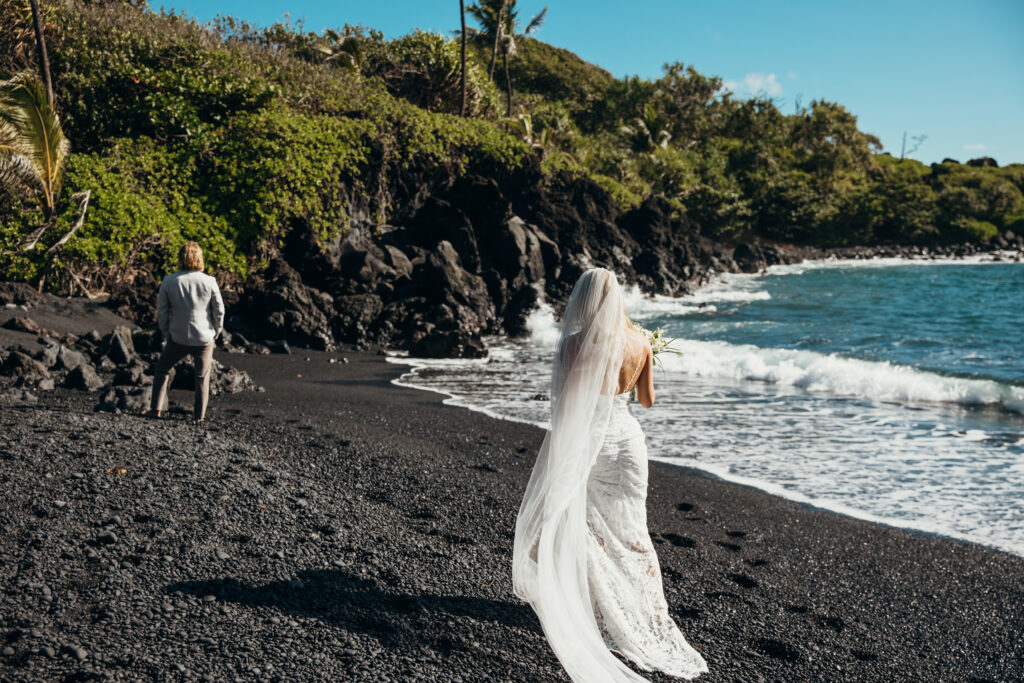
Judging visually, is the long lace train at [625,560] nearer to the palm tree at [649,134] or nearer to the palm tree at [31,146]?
the palm tree at [31,146]

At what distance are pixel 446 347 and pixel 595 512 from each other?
11386 mm

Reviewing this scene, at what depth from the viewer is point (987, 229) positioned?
65.8 m

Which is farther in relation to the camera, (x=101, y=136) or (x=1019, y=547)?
(x=101, y=136)

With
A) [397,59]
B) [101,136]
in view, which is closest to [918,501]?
[101,136]

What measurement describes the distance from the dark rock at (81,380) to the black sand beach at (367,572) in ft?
4.66

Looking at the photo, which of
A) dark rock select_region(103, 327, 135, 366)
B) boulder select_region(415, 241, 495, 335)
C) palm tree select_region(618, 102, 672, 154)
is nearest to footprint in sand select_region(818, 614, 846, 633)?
dark rock select_region(103, 327, 135, 366)

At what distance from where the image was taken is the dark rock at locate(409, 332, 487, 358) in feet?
48.8

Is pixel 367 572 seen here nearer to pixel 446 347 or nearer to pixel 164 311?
A: pixel 164 311

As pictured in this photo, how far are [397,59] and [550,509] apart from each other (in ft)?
92.1

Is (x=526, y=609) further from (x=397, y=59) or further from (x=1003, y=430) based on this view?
(x=397, y=59)

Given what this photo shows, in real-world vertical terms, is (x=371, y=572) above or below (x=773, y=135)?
below

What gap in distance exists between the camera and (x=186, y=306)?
714 centimetres

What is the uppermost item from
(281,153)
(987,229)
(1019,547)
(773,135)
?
(773,135)

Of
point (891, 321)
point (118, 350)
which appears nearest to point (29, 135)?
point (118, 350)
